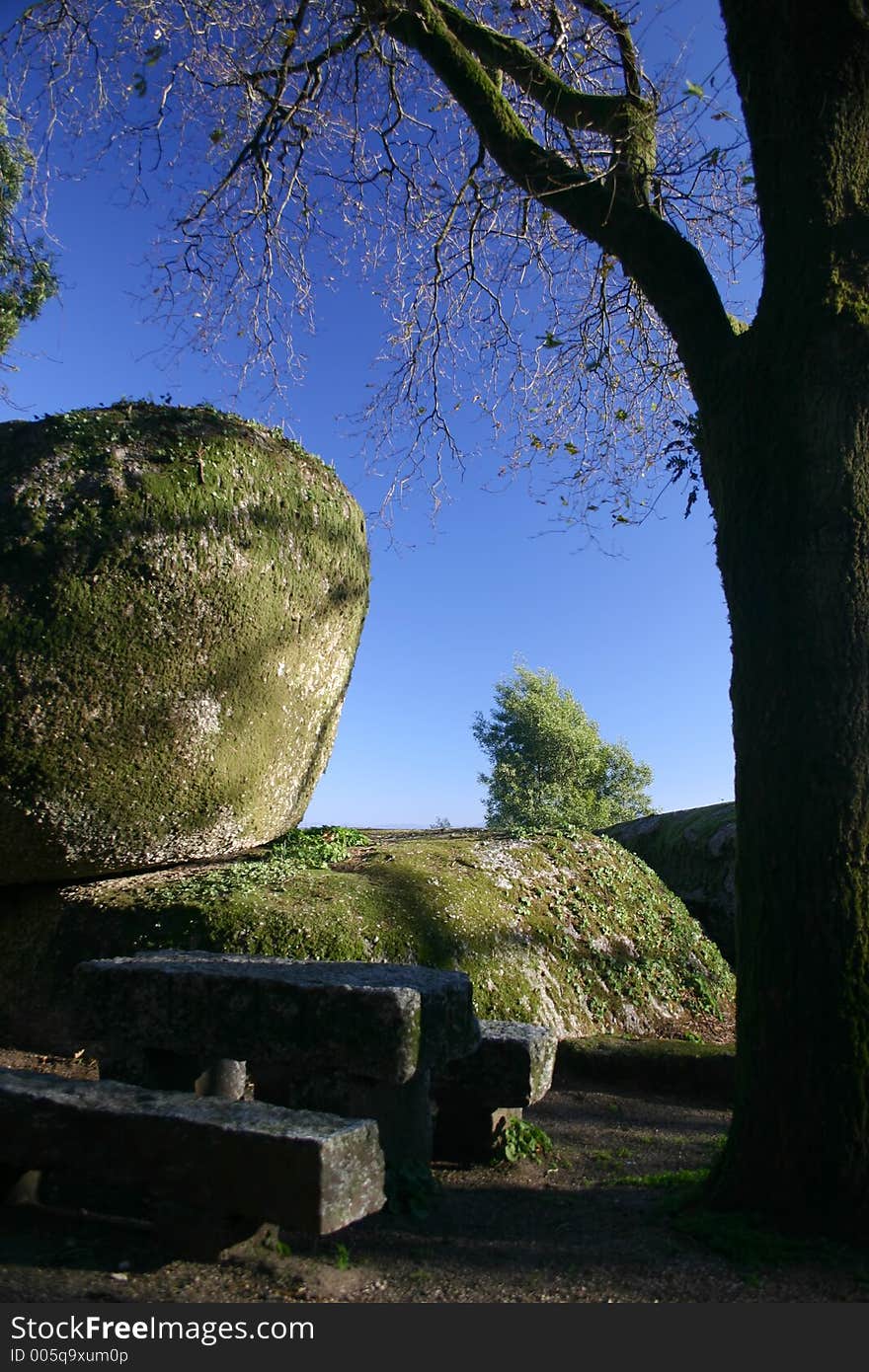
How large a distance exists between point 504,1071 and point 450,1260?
1.33 m

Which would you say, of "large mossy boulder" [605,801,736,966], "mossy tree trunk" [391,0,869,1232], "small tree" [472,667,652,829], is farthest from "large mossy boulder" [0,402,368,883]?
"small tree" [472,667,652,829]

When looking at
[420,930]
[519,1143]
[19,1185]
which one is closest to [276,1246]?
[19,1185]

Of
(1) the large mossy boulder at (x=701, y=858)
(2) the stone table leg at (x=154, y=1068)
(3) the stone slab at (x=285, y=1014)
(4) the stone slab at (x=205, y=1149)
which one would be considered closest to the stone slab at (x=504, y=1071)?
(3) the stone slab at (x=285, y=1014)

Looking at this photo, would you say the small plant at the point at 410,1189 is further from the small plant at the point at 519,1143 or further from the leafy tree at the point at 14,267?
the leafy tree at the point at 14,267

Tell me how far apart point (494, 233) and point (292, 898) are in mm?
6495

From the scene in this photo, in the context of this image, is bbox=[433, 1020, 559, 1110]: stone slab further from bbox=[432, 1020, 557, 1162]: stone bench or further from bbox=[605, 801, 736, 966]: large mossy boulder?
bbox=[605, 801, 736, 966]: large mossy boulder

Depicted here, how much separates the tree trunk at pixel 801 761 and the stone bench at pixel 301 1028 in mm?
1398

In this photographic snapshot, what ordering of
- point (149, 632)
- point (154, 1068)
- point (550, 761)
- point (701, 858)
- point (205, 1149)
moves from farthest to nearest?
1. point (550, 761)
2. point (701, 858)
3. point (149, 632)
4. point (154, 1068)
5. point (205, 1149)

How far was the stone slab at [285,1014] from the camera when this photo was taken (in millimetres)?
4000

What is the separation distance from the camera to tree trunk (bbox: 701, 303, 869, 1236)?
13.1 ft

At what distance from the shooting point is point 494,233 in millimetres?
9039

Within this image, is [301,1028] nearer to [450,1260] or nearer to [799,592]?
[450,1260]

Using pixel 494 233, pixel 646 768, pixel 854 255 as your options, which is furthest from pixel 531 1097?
pixel 646 768

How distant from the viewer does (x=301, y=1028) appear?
413cm
